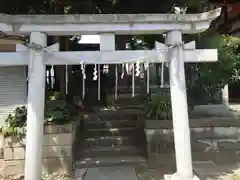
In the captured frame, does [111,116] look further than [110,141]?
Yes

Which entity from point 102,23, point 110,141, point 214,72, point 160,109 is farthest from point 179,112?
point 110,141

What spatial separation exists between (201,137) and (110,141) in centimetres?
221

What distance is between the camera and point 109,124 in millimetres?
8703

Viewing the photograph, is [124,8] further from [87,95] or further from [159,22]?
[87,95]

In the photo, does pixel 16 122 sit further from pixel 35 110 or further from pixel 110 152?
pixel 110 152

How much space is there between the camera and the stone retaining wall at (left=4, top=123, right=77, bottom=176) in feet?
21.3

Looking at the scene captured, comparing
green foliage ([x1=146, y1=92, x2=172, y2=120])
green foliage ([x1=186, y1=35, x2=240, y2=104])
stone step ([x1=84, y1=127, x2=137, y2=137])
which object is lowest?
stone step ([x1=84, y1=127, x2=137, y2=137])

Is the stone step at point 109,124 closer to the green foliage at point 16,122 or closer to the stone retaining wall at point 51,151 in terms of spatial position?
the stone retaining wall at point 51,151

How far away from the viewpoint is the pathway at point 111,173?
20.4 feet

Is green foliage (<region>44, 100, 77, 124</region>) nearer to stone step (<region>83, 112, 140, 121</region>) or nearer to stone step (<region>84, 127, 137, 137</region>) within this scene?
stone step (<region>84, 127, 137, 137</region>)

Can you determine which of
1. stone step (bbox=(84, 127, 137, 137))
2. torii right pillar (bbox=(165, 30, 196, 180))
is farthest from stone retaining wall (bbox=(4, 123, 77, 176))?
torii right pillar (bbox=(165, 30, 196, 180))

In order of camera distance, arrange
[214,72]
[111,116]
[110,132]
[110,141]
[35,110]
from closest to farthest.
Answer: [35,110] → [214,72] → [110,141] → [110,132] → [111,116]

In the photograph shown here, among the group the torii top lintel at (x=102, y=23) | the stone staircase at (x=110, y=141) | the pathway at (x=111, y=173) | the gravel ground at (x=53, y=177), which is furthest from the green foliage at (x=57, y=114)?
the torii top lintel at (x=102, y=23)

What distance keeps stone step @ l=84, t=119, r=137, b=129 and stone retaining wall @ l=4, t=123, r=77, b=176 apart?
6.68 feet
